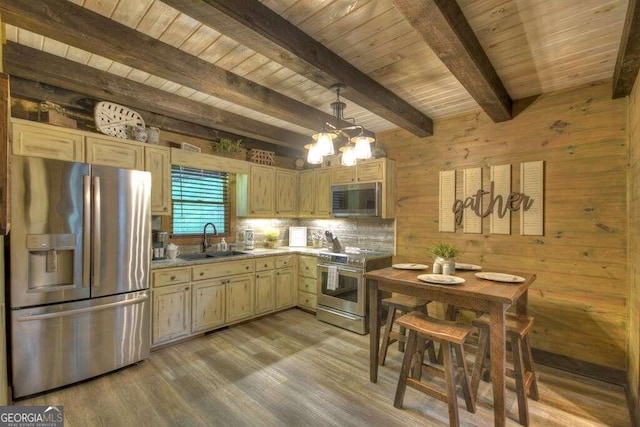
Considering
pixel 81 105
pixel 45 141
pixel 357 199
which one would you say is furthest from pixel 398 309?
pixel 81 105

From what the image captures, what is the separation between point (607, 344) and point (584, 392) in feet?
1.65

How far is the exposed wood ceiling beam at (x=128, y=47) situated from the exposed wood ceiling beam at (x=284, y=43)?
70 cm

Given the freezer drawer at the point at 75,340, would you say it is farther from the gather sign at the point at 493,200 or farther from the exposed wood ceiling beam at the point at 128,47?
the gather sign at the point at 493,200

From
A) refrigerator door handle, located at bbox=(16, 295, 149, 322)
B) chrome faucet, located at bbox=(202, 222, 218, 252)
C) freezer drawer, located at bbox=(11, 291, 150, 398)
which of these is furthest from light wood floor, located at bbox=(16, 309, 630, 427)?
chrome faucet, located at bbox=(202, 222, 218, 252)

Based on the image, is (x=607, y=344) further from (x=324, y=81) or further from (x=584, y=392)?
(x=324, y=81)

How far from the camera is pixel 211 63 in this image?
2326 millimetres

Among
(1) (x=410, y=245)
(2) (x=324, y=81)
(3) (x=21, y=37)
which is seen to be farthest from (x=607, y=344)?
(3) (x=21, y=37)

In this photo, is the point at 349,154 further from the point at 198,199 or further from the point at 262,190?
the point at 198,199

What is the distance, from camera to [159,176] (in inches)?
125

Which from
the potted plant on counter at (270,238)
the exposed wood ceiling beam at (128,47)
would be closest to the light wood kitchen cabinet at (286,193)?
the potted plant on counter at (270,238)

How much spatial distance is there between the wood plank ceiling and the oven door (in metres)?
1.86

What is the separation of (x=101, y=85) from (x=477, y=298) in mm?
3392

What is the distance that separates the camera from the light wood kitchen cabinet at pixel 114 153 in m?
2.71

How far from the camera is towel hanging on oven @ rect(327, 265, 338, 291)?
3.66m
